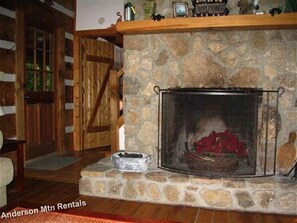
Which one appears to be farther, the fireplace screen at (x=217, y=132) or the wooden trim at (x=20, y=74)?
the wooden trim at (x=20, y=74)

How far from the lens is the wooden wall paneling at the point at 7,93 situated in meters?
3.14

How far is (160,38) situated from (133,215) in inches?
64.9

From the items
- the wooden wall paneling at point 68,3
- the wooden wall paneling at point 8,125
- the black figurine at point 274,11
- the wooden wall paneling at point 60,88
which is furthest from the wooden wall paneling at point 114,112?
the black figurine at point 274,11

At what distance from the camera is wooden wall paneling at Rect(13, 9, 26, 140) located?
3.38m

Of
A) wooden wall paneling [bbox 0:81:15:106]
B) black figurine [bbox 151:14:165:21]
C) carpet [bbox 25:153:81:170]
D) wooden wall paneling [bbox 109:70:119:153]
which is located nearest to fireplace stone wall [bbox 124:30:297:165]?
black figurine [bbox 151:14:165:21]

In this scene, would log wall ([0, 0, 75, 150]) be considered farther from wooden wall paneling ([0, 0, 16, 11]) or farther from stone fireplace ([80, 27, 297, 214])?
stone fireplace ([80, 27, 297, 214])

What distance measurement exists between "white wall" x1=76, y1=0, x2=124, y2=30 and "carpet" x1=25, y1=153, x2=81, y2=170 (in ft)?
6.41

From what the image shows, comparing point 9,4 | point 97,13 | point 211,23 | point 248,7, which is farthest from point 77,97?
point 248,7

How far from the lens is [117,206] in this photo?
7.75ft

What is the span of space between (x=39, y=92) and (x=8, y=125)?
773mm

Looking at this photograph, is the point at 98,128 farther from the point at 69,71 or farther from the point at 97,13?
the point at 97,13

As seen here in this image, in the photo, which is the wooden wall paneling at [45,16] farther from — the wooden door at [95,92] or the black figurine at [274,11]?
the black figurine at [274,11]

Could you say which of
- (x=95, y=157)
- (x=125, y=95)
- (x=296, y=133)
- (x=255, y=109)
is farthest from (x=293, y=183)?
(x=95, y=157)

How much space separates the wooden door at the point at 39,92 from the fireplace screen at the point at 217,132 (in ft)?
6.33
